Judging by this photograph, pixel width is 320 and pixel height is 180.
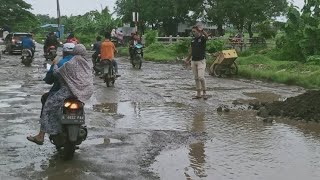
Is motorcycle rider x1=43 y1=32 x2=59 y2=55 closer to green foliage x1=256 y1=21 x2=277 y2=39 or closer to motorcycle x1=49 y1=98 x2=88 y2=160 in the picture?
green foliage x1=256 y1=21 x2=277 y2=39

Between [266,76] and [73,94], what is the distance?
13.1 m

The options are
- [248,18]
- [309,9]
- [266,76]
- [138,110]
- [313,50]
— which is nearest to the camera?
[138,110]

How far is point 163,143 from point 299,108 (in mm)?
3830

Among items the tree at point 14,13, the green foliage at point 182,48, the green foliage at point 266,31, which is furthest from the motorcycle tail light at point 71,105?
the tree at point 14,13

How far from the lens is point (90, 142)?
7922mm

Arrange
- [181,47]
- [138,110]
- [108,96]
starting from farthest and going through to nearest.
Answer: [181,47] → [108,96] → [138,110]

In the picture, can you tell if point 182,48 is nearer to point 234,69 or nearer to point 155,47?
point 155,47

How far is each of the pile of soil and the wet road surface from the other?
396 mm

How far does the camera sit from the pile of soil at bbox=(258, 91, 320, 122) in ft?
33.4

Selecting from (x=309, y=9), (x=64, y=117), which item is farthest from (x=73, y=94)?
(x=309, y=9)

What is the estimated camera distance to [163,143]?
7926 mm

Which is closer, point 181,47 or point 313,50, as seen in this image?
point 313,50

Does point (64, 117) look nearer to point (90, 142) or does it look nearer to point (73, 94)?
point (73, 94)

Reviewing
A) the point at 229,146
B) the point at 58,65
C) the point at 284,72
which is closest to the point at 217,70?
the point at 284,72
